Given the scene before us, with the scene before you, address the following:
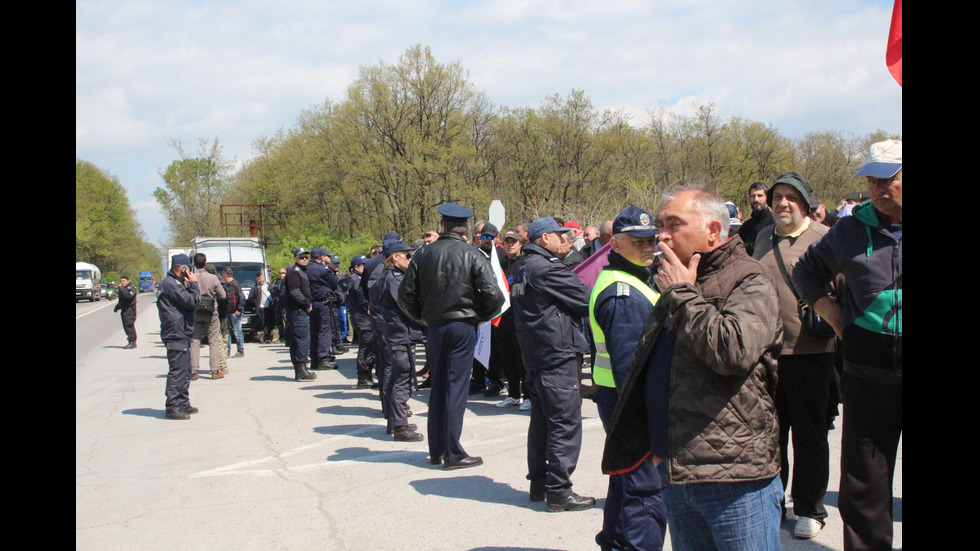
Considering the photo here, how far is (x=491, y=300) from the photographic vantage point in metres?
6.23

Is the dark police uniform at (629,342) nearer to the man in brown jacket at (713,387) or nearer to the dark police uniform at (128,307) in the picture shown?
the man in brown jacket at (713,387)

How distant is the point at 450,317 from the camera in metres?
6.13

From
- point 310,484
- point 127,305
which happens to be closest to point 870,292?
point 310,484

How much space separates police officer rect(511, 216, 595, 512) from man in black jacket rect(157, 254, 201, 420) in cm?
531

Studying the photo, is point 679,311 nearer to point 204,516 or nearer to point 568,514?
point 568,514

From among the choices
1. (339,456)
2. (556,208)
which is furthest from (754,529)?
(556,208)

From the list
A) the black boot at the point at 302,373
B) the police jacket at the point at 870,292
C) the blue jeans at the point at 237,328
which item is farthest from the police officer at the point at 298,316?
the police jacket at the point at 870,292

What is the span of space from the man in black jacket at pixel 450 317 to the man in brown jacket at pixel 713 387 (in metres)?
3.53

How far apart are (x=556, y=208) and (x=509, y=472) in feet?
89.1

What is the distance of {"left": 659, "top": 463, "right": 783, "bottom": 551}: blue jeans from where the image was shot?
8.18ft

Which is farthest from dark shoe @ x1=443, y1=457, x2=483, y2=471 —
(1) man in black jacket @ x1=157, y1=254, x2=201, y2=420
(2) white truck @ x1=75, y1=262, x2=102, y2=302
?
(2) white truck @ x1=75, y1=262, x2=102, y2=302

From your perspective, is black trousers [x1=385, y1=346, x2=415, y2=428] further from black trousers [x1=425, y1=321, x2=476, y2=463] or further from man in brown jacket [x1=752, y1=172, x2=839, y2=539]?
man in brown jacket [x1=752, y1=172, x2=839, y2=539]
